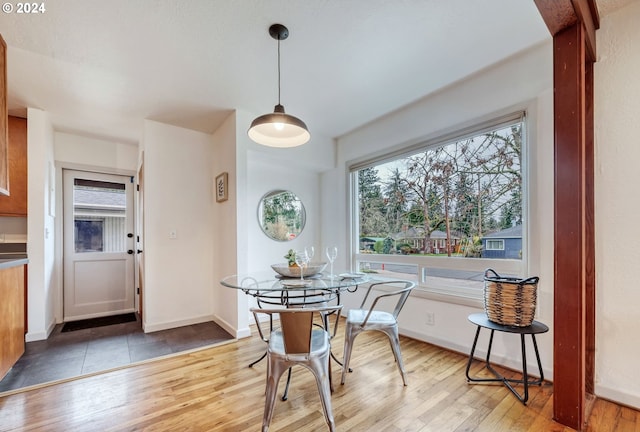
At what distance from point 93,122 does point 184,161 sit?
3.44 feet

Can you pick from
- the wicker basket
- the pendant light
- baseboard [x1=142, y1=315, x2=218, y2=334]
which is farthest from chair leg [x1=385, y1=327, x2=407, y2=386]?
baseboard [x1=142, y1=315, x2=218, y2=334]

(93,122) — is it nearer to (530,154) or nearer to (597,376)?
(530,154)

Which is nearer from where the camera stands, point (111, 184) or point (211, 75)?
point (211, 75)

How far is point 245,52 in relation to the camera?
2166 mm

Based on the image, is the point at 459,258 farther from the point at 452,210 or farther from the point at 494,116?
the point at 494,116

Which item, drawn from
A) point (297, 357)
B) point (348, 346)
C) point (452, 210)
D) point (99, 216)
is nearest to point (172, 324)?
point (99, 216)

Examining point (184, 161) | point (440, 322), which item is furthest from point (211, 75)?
point (440, 322)

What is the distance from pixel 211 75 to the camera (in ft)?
8.09

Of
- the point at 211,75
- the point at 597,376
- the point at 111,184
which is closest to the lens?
the point at 597,376

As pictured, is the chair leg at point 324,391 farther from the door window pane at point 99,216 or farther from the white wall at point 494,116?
the door window pane at point 99,216

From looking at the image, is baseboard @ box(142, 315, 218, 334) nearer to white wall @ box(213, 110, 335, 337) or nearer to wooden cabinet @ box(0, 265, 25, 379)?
white wall @ box(213, 110, 335, 337)

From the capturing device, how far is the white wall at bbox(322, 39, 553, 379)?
6.89 feet

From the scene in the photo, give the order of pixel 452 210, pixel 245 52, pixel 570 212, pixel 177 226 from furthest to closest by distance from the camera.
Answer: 1. pixel 177 226
2. pixel 452 210
3. pixel 245 52
4. pixel 570 212

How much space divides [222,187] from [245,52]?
1.62 metres
